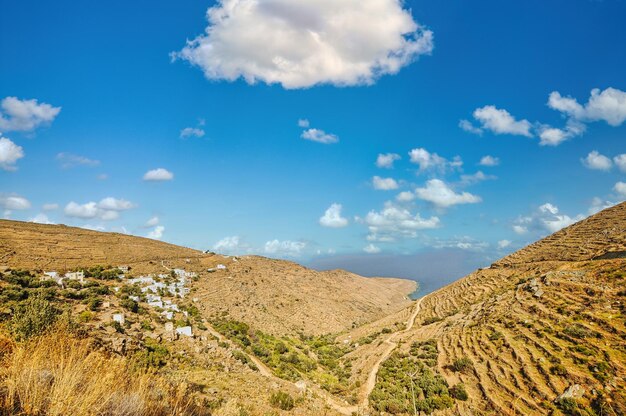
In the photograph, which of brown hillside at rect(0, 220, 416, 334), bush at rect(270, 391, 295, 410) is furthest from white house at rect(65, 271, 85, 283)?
bush at rect(270, 391, 295, 410)

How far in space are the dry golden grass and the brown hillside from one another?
34.4 m

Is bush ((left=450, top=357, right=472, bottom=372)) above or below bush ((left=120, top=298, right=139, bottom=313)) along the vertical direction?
below

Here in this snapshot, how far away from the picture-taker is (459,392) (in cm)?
1848

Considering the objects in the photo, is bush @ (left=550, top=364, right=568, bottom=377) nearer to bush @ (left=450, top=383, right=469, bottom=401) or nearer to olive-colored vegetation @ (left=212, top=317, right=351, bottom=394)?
bush @ (left=450, top=383, right=469, bottom=401)

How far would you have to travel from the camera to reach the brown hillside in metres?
40.9

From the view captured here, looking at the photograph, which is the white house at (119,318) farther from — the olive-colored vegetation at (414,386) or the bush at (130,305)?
the olive-colored vegetation at (414,386)

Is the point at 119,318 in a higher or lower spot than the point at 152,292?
higher

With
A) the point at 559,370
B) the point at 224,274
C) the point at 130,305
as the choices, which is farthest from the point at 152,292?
the point at 559,370

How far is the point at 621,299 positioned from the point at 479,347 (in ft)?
30.6

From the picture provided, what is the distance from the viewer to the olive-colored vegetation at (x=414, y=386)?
18469 millimetres

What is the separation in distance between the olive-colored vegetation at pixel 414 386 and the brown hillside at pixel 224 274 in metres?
19.5

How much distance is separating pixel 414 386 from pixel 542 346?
8298 mm

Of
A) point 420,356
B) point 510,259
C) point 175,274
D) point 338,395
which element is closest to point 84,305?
point 338,395

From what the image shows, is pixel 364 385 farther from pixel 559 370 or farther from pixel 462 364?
pixel 559 370
